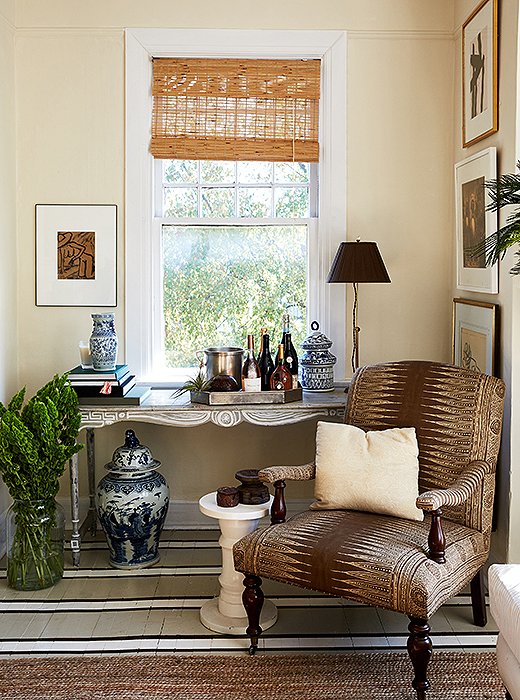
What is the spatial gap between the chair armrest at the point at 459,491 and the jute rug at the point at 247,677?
0.59 metres

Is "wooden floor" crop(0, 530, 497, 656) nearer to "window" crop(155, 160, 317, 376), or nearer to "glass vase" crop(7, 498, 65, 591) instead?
"glass vase" crop(7, 498, 65, 591)

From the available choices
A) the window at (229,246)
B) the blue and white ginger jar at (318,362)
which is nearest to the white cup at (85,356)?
the window at (229,246)

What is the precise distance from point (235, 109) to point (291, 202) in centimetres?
56

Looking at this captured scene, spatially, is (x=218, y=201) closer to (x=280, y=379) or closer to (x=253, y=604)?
(x=280, y=379)

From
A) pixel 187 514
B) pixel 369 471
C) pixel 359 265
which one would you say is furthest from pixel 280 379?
pixel 187 514

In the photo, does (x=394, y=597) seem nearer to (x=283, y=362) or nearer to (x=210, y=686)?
(x=210, y=686)

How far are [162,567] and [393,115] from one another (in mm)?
2541

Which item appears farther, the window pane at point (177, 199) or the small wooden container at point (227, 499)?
the window pane at point (177, 199)

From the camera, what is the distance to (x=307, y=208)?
454cm

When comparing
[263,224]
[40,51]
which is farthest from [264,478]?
[40,51]

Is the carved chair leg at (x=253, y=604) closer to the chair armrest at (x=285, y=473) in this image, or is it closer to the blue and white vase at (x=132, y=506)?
the chair armrest at (x=285, y=473)

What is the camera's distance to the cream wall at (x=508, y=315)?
11.4ft

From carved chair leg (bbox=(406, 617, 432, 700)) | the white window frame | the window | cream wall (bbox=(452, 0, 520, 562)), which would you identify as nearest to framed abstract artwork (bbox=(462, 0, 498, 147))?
cream wall (bbox=(452, 0, 520, 562))

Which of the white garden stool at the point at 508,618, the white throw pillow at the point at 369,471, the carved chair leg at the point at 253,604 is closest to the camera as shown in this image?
the white garden stool at the point at 508,618
